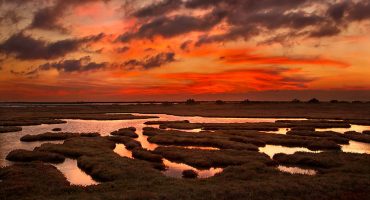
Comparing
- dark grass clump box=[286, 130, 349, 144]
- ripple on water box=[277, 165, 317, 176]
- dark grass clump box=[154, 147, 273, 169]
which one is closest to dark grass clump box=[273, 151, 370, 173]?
ripple on water box=[277, 165, 317, 176]

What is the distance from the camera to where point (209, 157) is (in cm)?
4203

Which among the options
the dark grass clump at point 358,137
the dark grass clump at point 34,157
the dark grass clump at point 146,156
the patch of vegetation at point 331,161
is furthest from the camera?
the dark grass clump at point 358,137

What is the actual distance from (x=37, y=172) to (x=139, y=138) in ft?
102

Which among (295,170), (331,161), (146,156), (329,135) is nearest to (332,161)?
(331,161)

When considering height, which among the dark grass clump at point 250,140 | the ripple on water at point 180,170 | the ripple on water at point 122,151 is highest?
the dark grass clump at point 250,140

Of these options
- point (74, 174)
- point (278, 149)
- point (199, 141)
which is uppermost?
point (199, 141)

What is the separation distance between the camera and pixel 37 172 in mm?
33531

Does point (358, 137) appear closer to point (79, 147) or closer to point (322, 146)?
point (322, 146)

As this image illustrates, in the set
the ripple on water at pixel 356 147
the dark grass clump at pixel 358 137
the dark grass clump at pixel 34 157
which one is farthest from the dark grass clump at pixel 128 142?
the dark grass clump at pixel 358 137

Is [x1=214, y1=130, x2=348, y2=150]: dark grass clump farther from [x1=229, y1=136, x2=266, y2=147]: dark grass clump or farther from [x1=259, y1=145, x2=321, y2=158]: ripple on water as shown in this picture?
[x1=259, y1=145, x2=321, y2=158]: ripple on water

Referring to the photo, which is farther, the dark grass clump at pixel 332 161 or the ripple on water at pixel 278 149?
the ripple on water at pixel 278 149

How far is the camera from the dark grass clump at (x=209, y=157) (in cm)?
3969

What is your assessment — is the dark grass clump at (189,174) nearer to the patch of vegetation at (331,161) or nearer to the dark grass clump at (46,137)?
the patch of vegetation at (331,161)

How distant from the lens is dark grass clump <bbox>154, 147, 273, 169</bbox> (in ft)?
130
